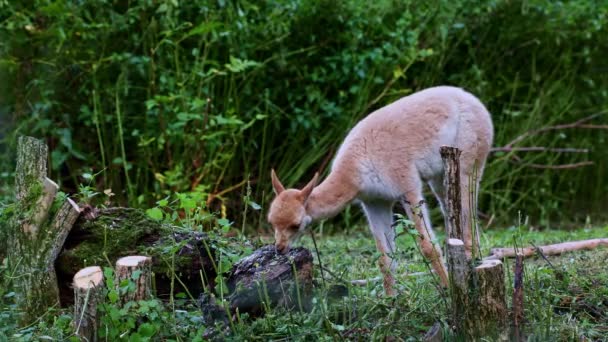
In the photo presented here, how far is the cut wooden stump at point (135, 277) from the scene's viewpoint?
13.0 ft

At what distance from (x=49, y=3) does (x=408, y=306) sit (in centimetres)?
540

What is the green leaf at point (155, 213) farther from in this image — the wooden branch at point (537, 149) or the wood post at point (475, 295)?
the wooden branch at point (537, 149)

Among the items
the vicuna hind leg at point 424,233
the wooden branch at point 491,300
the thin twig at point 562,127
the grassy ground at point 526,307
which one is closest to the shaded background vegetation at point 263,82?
the thin twig at point 562,127

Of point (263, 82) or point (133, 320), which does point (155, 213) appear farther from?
point (263, 82)

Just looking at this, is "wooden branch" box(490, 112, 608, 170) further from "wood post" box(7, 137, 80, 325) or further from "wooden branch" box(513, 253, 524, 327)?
"wood post" box(7, 137, 80, 325)

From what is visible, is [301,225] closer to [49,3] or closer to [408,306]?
[408,306]

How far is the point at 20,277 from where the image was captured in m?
4.43

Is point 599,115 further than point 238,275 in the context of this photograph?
Yes

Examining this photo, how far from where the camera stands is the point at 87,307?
12.7 ft

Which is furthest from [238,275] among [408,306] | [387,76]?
[387,76]

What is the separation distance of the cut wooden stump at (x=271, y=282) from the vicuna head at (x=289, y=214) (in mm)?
913

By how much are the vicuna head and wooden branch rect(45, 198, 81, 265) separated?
4.67 ft

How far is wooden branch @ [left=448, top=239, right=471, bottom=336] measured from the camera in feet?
12.6

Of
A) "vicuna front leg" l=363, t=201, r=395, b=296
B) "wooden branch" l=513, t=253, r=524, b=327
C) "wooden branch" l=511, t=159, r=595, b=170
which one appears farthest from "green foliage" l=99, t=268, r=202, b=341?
"wooden branch" l=511, t=159, r=595, b=170
